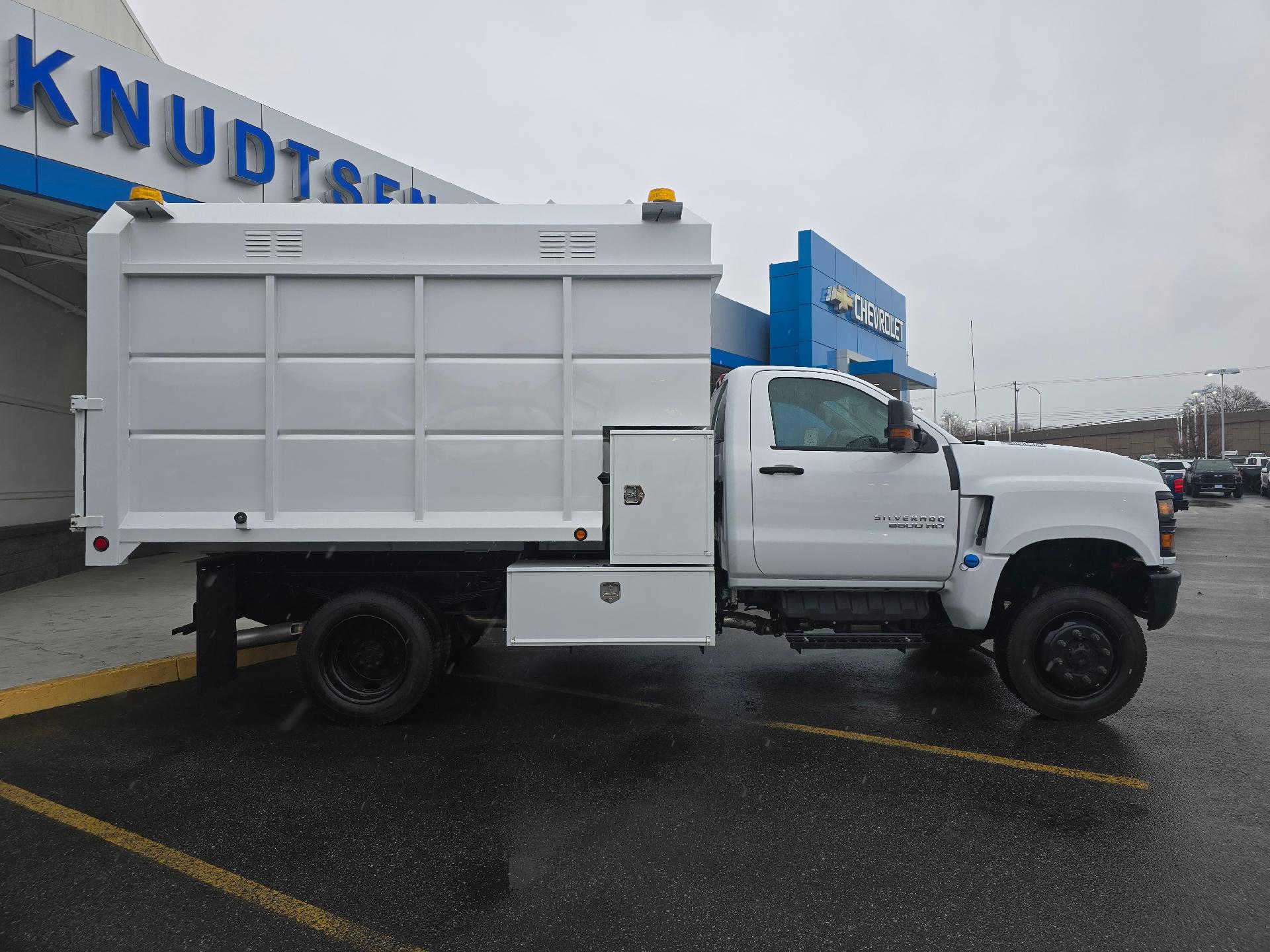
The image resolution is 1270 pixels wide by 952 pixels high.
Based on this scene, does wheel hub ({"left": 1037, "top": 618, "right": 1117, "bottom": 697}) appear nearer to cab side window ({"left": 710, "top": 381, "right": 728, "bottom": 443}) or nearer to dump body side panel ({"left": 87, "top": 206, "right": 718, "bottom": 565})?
cab side window ({"left": 710, "top": 381, "right": 728, "bottom": 443})

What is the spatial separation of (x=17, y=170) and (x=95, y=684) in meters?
5.80

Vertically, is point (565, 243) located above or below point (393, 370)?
above

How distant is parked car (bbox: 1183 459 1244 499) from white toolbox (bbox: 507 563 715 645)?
1444 inches

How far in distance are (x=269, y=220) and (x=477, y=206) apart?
1278mm

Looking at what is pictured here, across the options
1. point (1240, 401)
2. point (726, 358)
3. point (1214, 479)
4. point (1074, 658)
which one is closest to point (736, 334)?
point (726, 358)

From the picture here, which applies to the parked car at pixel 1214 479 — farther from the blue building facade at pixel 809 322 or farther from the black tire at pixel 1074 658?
the black tire at pixel 1074 658

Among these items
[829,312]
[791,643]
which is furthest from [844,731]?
[829,312]

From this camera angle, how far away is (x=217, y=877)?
3.09m

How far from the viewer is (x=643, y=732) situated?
474 cm

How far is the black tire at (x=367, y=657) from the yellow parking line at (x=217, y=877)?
137 cm

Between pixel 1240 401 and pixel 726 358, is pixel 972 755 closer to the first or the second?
pixel 726 358

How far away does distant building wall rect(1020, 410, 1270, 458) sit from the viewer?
92.8 m

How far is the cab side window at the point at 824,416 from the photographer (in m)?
4.98

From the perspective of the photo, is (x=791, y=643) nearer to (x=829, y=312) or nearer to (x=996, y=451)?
(x=996, y=451)
